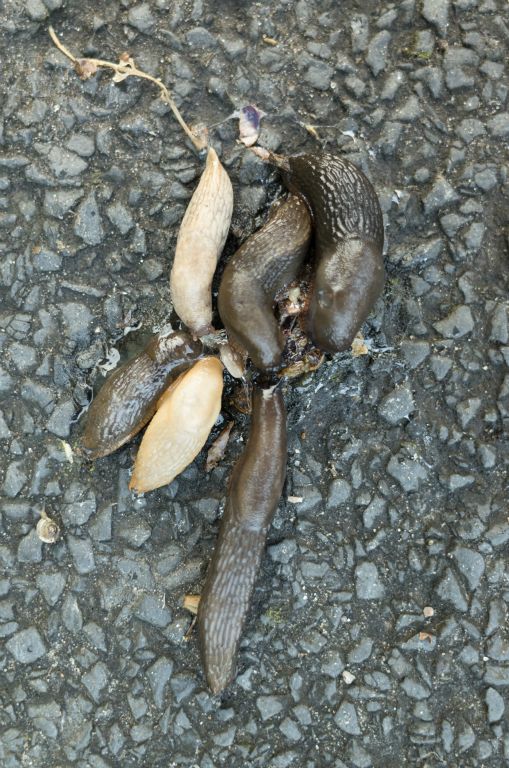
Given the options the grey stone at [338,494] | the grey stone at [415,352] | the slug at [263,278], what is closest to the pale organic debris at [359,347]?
the grey stone at [415,352]

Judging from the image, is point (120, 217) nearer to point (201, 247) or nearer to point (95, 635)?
point (201, 247)

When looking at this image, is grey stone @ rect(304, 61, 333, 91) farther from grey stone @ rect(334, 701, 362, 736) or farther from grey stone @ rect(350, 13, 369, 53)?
grey stone @ rect(334, 701, 362, 736)

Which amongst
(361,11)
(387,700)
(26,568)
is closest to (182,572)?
(26,568)

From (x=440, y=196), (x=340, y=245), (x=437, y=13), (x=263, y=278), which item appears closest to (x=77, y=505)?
(x=263, y=278)

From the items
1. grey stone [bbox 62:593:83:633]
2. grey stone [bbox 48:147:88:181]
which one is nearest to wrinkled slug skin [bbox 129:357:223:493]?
grey stone [bbox 62:593:83:633]

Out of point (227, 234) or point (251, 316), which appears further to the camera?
point (227, 234)

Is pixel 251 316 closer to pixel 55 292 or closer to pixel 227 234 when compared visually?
pixel 227 234
